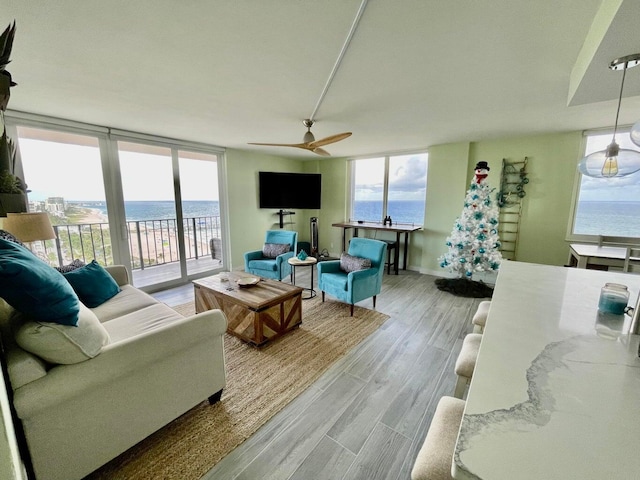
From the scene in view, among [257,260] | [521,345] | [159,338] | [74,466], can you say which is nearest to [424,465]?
[521,345]

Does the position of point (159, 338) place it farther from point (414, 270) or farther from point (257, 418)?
point (414, 270)

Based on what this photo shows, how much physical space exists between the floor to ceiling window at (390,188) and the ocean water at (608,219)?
219 centimetres

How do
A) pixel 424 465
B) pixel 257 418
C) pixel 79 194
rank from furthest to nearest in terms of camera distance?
pixel 79 194 < pixel 257 418 < pixel 424 465

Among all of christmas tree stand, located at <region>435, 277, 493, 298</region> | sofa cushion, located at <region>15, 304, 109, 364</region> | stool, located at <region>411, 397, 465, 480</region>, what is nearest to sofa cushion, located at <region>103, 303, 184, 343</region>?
sofa cushion, located at <region>15, 304, 109, 364</region>

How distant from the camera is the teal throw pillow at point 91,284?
2.24 metres

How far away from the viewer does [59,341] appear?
3.76 ft

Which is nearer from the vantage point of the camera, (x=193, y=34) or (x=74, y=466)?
(x=74, y=466)

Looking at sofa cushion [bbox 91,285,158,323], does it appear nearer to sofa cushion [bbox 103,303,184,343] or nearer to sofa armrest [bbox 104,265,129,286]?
sofa cushion [bbox 103,303,184,343]

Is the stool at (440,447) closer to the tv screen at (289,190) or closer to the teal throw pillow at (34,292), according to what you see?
the teal throw pillow at (34,292)

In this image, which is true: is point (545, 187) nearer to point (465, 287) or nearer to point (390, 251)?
point (465, 287)

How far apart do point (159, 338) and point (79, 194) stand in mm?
3130

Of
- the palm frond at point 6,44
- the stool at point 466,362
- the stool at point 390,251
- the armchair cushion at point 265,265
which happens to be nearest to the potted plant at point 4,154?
the palm frond at point 6,44

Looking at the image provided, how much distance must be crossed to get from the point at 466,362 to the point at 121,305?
2719mm

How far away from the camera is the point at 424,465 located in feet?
2.61
